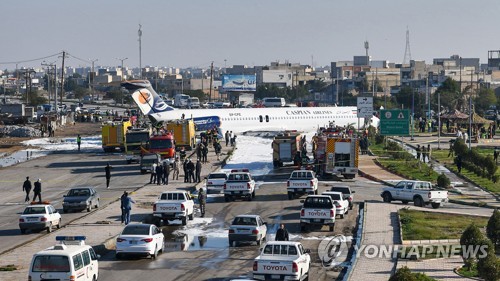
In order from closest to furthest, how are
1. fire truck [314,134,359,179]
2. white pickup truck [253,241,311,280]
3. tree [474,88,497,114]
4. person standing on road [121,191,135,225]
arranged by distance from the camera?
white pickup truck [253,241,311,280]
person standing on road [121,191,135,225]
fire truck [314,134,359,179]
tree [474,88,497,114]

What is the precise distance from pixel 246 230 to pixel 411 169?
102 feet

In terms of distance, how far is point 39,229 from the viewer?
3444 cm

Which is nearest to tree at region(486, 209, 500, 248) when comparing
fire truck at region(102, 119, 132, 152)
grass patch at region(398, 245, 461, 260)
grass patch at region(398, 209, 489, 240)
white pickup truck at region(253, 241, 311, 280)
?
grass patch at region(398, 245, 461, 260)

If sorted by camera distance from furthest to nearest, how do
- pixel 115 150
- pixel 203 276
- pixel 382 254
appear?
pixel 115 150, pixel 382 254, pixel 203 276

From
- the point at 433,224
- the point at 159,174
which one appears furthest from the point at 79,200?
the point at 433,224

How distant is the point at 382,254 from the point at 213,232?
857 cm

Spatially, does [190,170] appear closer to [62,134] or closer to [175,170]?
[175,170]

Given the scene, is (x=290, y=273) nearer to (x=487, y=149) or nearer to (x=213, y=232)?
(x=213, y=232)

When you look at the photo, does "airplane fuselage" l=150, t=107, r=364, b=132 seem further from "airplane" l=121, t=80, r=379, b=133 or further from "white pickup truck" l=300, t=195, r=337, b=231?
"white pickup truck" l=300, t=195, r=337, b=231

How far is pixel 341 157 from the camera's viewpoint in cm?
5359

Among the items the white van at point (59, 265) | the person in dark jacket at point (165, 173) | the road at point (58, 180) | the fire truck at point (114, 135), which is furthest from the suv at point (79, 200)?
the fire truck at point (114, 135)

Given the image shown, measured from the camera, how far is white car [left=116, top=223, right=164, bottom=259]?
92.2ft

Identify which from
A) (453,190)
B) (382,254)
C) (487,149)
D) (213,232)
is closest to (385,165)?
(453,190)

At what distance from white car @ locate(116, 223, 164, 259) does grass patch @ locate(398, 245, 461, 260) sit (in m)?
7.47
